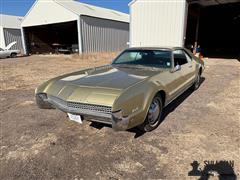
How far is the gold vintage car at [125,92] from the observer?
2.79m

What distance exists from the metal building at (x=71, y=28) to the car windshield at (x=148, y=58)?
1446 centimetres

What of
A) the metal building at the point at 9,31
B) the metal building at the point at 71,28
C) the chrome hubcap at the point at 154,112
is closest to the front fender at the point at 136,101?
the chrome hubcap at the point at 154,112

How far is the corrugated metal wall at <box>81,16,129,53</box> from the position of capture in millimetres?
18734

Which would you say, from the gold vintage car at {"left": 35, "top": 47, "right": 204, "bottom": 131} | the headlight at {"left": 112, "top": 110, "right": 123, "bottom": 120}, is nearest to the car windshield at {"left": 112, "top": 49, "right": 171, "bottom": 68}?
the gold vintage car at {"left": 35, "top": 47, "right": 204, "bottom": 131}

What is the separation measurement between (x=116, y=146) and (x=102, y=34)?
1891 centimetres

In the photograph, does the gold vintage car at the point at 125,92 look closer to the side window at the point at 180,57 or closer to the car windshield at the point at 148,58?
the car windshield at the point at 148,58

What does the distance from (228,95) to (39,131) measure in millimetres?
4999

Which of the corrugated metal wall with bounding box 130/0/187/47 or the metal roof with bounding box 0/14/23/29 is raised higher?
the metal roof with bounding box 0/14/23/29

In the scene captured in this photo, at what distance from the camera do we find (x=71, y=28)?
26.7m

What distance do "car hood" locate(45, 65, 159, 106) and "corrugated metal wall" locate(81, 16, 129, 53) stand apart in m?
15.6

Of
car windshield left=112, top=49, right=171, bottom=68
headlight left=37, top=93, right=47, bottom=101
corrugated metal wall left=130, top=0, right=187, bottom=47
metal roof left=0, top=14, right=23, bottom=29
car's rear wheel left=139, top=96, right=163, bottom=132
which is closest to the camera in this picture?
car's rear wheel left=139, top=96, right=163, bottom=132

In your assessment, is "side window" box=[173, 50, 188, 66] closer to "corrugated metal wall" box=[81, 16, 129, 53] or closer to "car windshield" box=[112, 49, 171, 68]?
"car windshield" box=[112, 49, 171, 68]

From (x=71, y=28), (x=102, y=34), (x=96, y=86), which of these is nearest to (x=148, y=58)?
(x=96, y=86)

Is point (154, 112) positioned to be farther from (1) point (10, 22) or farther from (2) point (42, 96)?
(1) point (10, 22)
